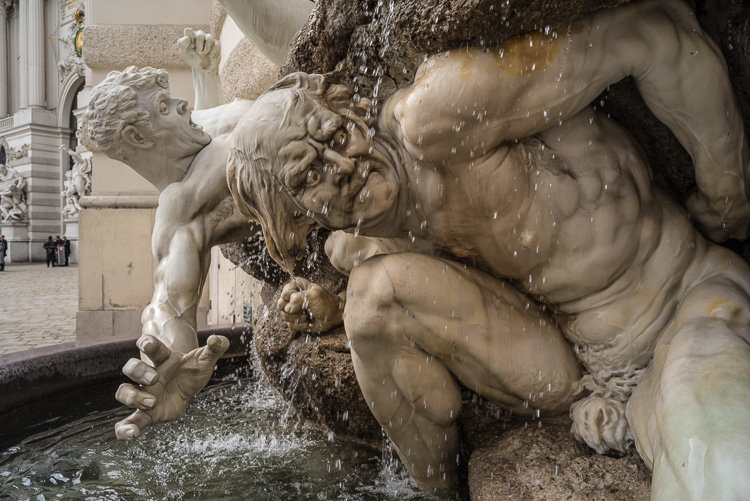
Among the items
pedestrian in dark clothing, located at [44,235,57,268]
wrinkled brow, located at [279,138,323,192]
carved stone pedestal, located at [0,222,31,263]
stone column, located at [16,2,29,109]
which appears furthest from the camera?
stone column, located at [16,2,29,109]

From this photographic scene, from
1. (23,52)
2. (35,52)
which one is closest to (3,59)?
(23,52)

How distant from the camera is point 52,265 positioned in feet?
72.7

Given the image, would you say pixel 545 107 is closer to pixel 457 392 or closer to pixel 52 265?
pixel 457 392

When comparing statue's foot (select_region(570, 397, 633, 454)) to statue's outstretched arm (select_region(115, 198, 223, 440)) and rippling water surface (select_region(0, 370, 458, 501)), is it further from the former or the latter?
statue's outstretched arm (select_region(115, 198, 223, 440))

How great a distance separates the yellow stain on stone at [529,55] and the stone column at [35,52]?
2929 centimetres

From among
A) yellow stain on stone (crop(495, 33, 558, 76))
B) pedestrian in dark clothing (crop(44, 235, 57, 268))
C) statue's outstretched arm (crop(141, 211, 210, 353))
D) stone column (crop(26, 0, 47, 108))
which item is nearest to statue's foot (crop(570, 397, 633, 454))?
yellow stain on stone (crop(495, 33, 558, 76))

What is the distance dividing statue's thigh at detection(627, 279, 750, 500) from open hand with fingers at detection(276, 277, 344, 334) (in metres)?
1.14

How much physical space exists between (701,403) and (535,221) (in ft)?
1.78

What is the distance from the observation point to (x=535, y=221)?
1551 millimetres

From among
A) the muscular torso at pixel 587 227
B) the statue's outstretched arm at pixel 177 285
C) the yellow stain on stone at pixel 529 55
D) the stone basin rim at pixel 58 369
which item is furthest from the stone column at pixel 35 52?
the yellow stain on stone at pixel 529 55

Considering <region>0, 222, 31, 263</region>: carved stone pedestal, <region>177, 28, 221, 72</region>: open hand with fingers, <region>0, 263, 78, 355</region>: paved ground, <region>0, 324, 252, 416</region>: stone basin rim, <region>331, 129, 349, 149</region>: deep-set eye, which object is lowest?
<region>0, 222, 31, 263</region>: carved stone pedestal

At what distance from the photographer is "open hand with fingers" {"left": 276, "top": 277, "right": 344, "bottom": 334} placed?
7.57 ft

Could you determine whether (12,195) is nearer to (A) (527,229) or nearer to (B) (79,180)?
(B) (79,180)

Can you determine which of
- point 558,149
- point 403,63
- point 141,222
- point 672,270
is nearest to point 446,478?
point 672,270
